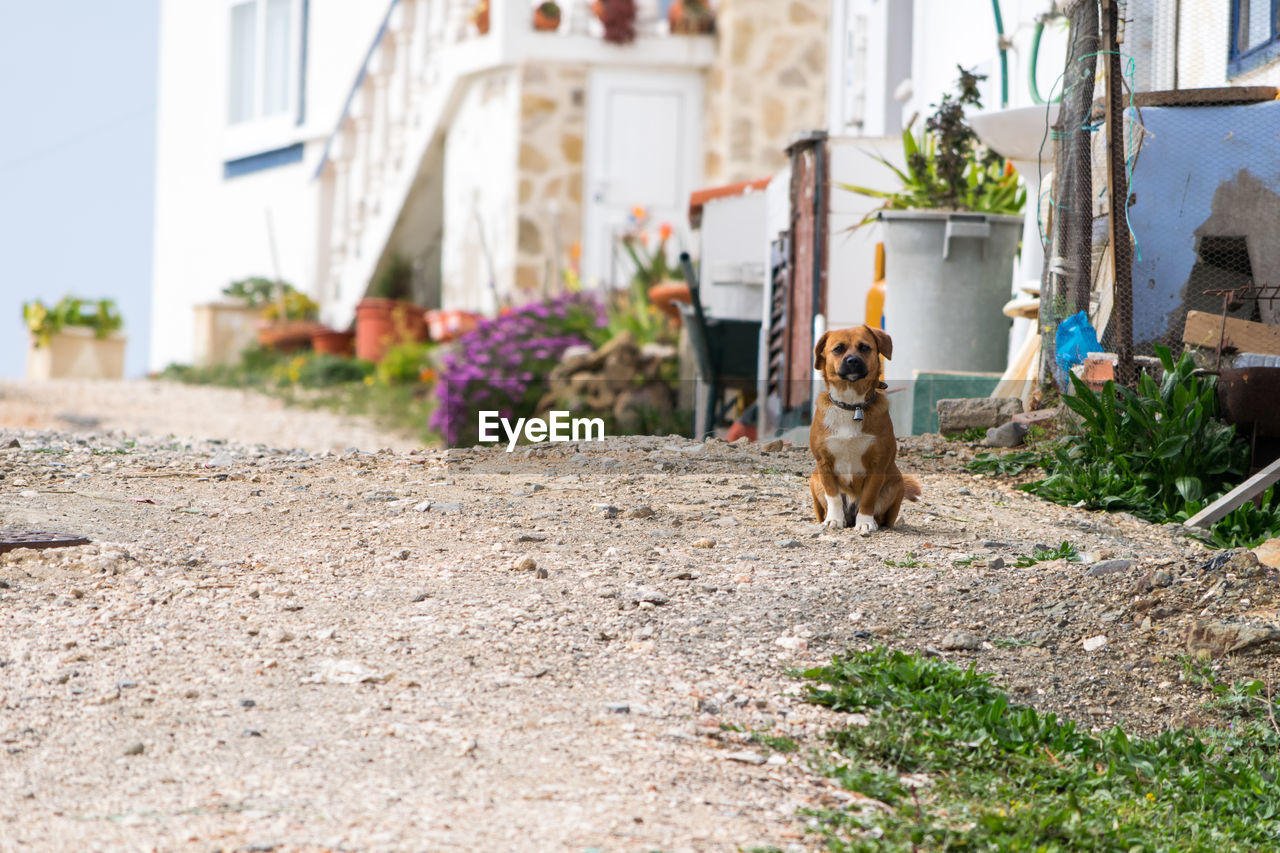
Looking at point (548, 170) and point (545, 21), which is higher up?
point (545, 21)

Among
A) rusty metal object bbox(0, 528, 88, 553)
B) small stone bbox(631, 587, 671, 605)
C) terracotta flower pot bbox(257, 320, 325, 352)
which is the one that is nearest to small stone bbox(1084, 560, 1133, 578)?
small stone bbox(631, 587, 671, 605)

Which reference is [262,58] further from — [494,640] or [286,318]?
[494,640]

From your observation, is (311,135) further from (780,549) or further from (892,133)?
(780,549)

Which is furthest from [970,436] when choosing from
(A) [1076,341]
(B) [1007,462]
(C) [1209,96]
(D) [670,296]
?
(D) [670,296]

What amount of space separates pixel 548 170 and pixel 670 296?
345 cm

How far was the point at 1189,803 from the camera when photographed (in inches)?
118

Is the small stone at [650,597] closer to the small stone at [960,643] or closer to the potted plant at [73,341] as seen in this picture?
the small stone at [960,643]

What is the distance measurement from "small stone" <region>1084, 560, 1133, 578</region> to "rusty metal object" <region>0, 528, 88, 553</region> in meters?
2.86

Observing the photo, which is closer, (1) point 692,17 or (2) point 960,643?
(2) point 960,643

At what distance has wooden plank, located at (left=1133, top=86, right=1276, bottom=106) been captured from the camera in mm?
5695

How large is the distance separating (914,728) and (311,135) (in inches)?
551

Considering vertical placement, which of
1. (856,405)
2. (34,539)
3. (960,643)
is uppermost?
(856,405)

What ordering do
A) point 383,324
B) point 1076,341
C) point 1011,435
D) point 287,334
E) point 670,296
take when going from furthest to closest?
point 287,334, point 383,324, point 670,296, point 1011,435, point 1076,341

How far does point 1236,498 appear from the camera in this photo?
4684 millimetres
